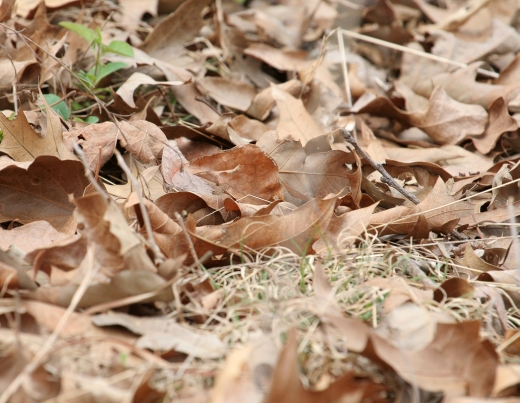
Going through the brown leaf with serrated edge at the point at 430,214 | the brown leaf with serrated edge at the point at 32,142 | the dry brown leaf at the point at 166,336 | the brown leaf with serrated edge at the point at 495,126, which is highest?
the brown leaf with serrated edge at the point at 32,142

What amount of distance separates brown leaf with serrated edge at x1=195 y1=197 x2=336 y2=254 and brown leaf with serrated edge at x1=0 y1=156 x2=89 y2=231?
0.46 meters

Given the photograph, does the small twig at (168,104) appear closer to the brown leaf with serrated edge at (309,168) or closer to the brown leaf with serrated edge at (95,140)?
the brown leaf with serrated edge at (95,140)

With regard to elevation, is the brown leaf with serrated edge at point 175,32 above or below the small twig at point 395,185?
above

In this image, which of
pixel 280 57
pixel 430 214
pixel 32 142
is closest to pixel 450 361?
pixel 430 214

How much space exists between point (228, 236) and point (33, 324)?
0.56m

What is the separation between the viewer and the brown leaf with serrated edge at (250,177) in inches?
69.1

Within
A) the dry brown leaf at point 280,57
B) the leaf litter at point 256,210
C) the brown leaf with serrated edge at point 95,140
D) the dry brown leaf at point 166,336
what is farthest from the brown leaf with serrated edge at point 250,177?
the dry brown leaf at point 280,57

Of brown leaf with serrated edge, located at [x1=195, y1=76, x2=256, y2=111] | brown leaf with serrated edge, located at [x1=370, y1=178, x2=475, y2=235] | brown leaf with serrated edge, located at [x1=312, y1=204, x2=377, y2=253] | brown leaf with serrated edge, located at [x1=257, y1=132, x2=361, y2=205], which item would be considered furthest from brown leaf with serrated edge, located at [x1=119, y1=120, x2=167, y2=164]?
brown leaf with serrated edge, located at [x1=370, y1=178, x2=475, y2=235]

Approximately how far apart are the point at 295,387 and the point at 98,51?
158 centimetres

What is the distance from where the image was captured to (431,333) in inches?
49.6

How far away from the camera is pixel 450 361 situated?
1.18 meters

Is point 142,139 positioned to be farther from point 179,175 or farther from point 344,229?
point 344,229

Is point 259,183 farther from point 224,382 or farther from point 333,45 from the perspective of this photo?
point 333,45

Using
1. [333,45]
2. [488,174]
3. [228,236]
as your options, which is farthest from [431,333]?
[333,45]
